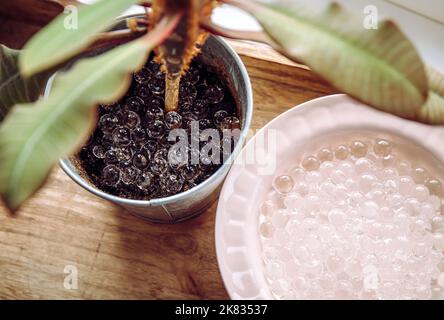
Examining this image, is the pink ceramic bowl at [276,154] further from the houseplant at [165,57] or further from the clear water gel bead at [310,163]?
the houseplant at [165,57]

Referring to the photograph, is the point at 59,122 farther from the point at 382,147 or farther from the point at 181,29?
the point at 382,147

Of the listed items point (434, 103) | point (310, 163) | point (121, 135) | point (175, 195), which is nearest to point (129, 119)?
point (121, 135)

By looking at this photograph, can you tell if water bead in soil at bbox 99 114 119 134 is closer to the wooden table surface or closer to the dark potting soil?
the dark potting soil

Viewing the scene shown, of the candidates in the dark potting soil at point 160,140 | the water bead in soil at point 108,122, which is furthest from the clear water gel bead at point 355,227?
the water bead in soil at point 108,122

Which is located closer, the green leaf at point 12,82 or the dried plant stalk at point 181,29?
the dried plant stalk at point 181,29

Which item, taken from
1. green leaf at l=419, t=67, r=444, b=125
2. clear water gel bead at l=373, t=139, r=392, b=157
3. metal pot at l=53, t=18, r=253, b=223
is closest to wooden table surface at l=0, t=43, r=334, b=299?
metal pot at l=53, t=18, r=253, b=223
